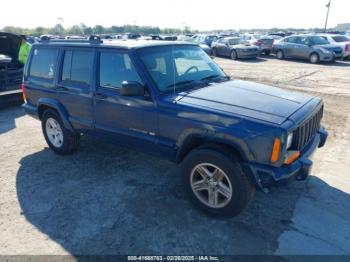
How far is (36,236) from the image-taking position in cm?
338

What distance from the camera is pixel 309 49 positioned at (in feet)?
61.6

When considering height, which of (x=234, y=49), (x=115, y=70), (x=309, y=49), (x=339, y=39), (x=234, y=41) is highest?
(x=115, y=70)

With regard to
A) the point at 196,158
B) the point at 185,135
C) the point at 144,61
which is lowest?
the point at 196,158

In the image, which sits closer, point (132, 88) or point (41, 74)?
point (132, 88)

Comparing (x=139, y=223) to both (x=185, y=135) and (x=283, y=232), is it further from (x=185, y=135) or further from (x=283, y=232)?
(x=283, y=232)

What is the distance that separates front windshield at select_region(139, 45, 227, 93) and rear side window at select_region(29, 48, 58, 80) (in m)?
1.95

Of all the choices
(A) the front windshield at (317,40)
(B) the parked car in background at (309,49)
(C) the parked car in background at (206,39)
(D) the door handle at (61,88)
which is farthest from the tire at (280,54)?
(D) the door handle at (61,88)

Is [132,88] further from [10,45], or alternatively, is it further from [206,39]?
[206,39]

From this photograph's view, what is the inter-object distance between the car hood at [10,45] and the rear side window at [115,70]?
9249 mm

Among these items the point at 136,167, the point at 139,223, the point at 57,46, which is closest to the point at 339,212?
the point at 139,223

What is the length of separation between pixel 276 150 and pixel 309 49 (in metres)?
18.1

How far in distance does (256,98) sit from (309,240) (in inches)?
65.9

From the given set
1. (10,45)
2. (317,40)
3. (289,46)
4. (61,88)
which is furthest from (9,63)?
(317,40)

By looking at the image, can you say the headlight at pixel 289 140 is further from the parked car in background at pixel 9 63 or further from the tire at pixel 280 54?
the tire at pixel 280 54
